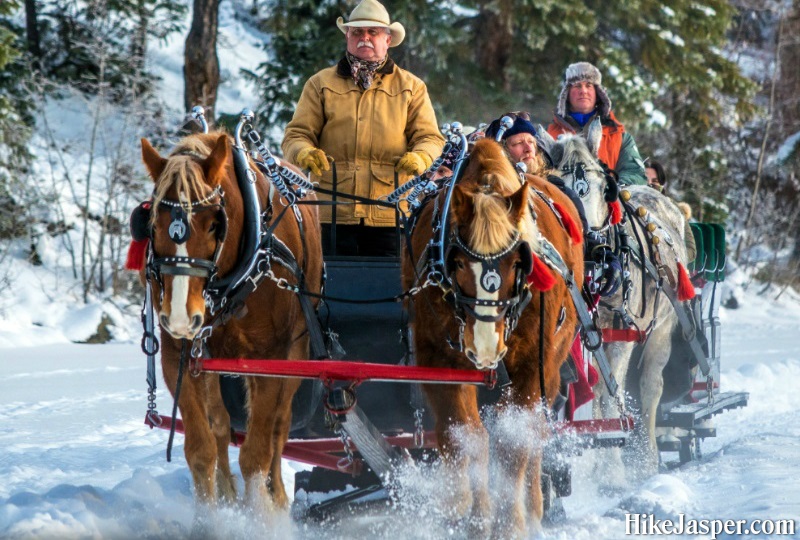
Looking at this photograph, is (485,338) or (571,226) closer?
(485,338)

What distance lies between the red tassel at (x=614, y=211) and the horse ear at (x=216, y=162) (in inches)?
107

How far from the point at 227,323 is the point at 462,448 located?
1.22 m

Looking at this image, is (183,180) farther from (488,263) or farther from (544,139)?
(544,139)

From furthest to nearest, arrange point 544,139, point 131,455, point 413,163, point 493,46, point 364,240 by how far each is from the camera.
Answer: point 493,46 < point 131,455 < point 544,139 < point 364,240 < point 413,163

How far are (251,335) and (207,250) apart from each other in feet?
2.35

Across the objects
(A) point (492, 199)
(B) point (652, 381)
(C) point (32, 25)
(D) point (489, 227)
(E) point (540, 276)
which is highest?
(C) point (32, 25)

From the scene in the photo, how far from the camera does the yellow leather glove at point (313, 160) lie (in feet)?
17.9

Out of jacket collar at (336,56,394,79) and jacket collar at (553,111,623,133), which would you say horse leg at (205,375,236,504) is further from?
jacket collar at (553,111,623,133)

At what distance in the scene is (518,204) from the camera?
14.1 feet

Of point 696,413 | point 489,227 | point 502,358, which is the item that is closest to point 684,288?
point 696,413

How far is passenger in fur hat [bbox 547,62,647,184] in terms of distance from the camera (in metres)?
7.19

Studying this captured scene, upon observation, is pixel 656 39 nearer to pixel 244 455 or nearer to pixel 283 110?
pixel 283 110

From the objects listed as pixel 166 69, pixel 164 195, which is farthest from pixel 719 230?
pixel 166 69

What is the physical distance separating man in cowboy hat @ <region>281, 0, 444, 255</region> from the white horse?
875 millimetres
